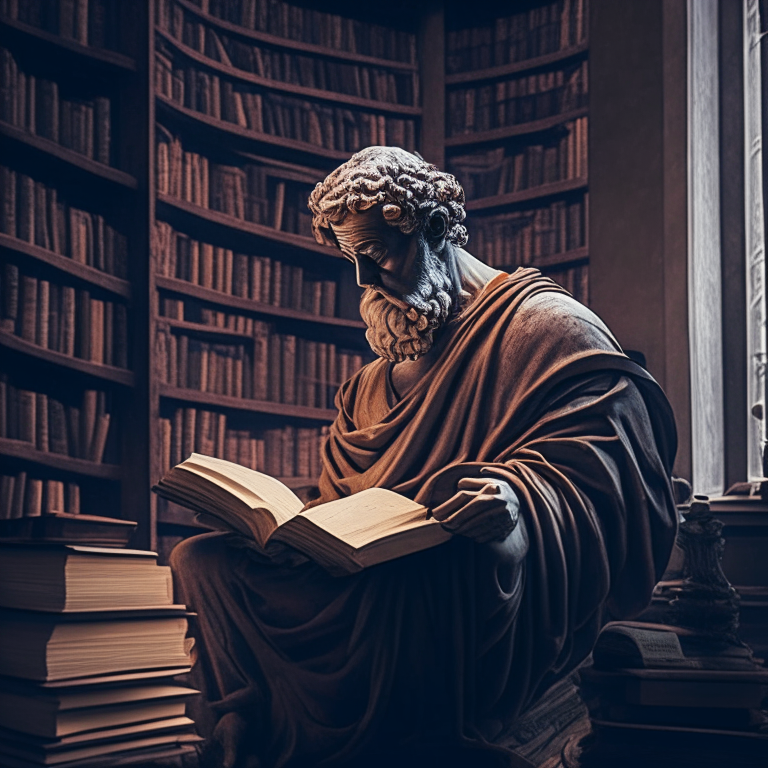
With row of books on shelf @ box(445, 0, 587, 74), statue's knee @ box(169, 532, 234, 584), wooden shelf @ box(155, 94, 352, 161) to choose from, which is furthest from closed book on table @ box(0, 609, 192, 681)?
row of books on shelf @ box(445, 0, 587, 74)

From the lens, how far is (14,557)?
2232 millimetres

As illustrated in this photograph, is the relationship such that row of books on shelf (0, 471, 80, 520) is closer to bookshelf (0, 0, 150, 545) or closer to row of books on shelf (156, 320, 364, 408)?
bookshelf (0, 0, 150, 545)

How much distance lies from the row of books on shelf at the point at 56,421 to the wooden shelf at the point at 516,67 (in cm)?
227

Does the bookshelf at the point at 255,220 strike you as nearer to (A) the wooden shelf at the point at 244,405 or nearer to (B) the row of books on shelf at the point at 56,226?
(A) the wooden shelf at the point at 244,405

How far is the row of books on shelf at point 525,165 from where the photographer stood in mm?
5164

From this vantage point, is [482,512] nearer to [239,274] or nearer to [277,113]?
[239,274]

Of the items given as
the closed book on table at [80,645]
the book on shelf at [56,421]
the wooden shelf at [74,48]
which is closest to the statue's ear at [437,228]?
the closed book on table at [80,645]

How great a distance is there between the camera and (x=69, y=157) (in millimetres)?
4387

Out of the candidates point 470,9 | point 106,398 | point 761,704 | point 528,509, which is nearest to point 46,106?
point 106,398

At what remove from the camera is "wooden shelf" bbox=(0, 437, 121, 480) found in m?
4.09

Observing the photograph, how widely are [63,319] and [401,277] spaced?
206cm

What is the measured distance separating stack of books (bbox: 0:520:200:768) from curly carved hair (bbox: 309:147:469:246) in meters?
0.95

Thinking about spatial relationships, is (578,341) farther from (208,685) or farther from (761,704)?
(208,685)

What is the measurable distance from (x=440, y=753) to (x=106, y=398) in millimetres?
2688
